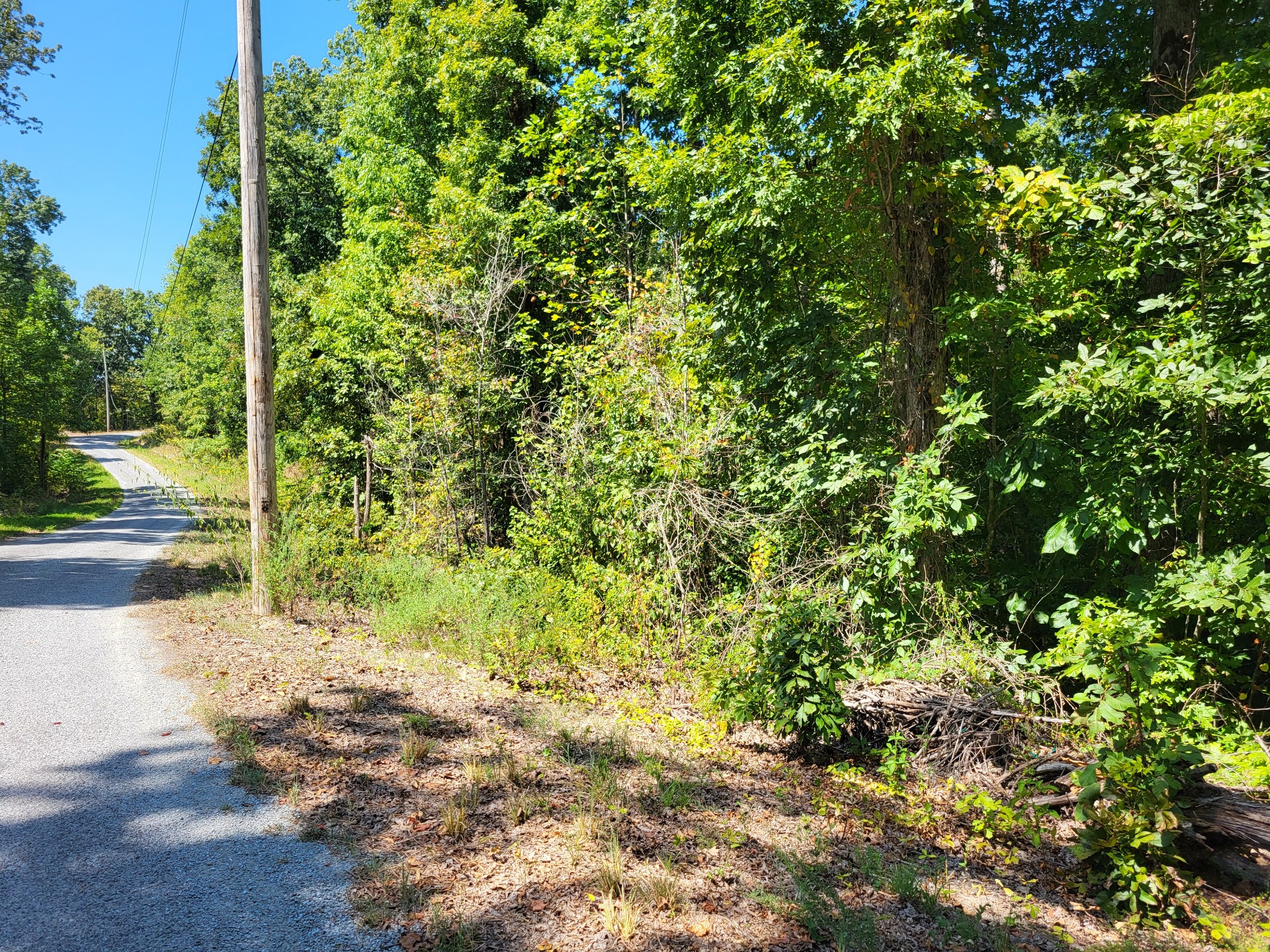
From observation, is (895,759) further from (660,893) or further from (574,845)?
(574,845)

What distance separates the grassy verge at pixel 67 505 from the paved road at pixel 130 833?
40.3 ft

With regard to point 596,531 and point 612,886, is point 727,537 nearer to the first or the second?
point 596,531

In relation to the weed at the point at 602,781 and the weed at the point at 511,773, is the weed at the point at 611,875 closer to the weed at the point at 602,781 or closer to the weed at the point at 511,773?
the weed at the point at 602,781

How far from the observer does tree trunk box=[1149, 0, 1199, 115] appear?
22.5ft

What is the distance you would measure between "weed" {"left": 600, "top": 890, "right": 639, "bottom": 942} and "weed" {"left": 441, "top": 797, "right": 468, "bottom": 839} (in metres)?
0.96

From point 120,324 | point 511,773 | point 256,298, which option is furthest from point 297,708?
point 120,324

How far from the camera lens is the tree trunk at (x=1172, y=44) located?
687 cm

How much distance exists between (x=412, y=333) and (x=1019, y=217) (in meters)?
8.63

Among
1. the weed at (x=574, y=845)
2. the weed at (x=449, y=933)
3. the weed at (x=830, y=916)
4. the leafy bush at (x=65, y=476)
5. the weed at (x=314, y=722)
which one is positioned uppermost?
the leafy bush at (x=65, y=476)

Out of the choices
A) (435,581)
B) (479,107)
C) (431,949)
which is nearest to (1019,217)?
(431,949)

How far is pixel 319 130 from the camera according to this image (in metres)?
27.8

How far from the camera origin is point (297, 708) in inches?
210

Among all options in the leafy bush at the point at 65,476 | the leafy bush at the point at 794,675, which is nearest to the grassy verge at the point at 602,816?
the leafy bush at the point at 794,675

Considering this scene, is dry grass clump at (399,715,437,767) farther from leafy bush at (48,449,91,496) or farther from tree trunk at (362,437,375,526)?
leafy bush at (48,449,91,496)
